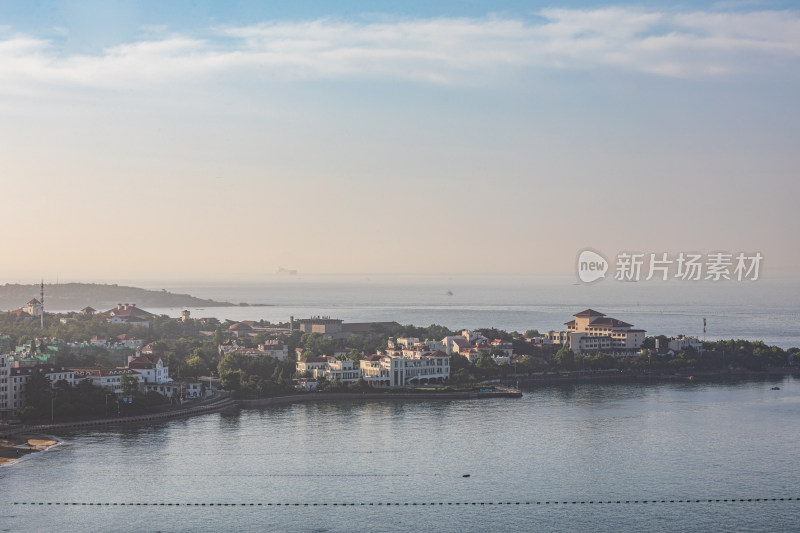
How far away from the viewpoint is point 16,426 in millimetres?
24328

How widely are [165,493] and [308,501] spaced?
2814 millimetres

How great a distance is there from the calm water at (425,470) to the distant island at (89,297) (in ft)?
269

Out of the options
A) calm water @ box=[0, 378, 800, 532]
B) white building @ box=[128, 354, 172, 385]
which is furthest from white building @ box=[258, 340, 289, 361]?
calm water @ box=[0, 378, 800, 532]

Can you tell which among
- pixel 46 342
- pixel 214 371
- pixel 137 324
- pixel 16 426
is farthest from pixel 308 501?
pixel 137 324

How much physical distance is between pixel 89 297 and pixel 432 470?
Answer: 98.7 meters

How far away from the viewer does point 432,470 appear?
19.7 m

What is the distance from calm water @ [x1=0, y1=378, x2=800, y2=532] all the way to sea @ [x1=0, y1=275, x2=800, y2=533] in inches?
2.0

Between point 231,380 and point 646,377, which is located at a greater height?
point 231,380

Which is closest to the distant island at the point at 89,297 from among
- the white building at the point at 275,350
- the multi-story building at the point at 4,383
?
the white building at the point at 275,350

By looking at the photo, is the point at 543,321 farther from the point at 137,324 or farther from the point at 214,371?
the point at 214,371

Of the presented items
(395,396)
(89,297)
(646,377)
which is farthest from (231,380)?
(89,297)

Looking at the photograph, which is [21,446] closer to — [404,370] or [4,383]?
[4,383]

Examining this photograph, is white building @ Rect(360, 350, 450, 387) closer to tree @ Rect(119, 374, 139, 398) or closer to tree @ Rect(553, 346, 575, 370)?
tree @ Rect(553, 346, 575, 370)

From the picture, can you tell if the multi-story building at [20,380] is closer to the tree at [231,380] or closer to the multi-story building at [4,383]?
the multi-story building at [4,383]
